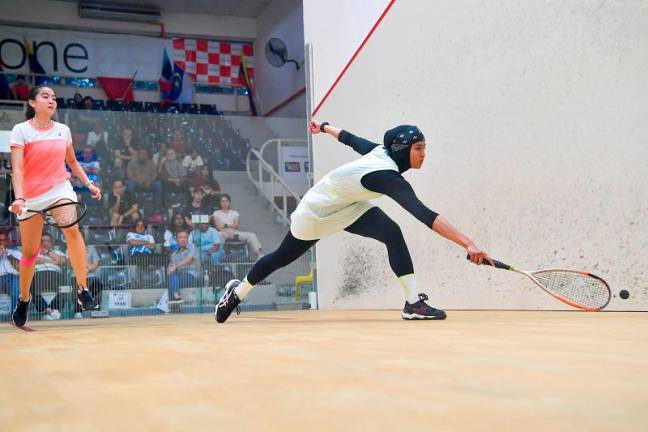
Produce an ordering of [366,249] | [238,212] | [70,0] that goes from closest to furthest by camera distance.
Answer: [366,249]
[238,212]
[70,0]

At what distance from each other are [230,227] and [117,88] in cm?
549

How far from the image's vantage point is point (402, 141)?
2670 mm

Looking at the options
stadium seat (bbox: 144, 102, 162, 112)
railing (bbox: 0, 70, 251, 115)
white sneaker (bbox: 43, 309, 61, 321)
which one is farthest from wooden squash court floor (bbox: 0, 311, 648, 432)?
railing (bbox: 0, 70, 251, 115)

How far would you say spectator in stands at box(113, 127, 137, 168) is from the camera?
5.11m

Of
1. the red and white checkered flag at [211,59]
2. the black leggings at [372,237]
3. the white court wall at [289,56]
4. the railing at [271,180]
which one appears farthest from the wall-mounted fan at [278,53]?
the black leggings at [372,237]

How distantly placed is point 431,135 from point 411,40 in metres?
0.56

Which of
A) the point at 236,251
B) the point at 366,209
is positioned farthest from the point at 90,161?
the point at 366,209

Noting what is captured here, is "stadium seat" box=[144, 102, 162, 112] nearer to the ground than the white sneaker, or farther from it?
farther from it

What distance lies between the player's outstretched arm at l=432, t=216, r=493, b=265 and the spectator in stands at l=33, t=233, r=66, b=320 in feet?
10.2

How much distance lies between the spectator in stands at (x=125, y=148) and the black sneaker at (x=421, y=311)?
9.81ft

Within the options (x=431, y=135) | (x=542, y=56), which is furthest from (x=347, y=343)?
(x=431, y=135)

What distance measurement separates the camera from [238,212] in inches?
213

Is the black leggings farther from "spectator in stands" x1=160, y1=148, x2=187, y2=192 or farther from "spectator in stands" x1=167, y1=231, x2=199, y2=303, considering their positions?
"spectator in stands" x1=160, y1=148, x2=187, y2=192

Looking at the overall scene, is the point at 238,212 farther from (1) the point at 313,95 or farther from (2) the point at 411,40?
(2) the point at 411,40
